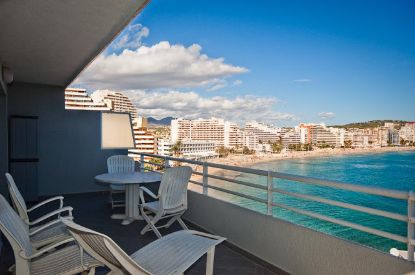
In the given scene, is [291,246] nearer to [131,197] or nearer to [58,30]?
[131,197]

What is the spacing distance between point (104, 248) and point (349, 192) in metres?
56.7

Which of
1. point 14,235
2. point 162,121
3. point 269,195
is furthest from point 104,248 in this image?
point 162,121

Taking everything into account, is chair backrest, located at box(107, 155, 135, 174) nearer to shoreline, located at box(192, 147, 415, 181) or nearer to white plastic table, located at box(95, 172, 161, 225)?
white plastic table, located at box(95, 172, 161, 225)

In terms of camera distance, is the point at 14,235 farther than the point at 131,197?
No

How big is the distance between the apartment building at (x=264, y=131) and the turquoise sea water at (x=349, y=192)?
62.1 feet

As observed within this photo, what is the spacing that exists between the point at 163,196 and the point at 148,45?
252ft

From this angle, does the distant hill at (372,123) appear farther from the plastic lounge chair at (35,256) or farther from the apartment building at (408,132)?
the plastic lounge chair at (35,256)

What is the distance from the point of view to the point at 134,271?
1.91 meters

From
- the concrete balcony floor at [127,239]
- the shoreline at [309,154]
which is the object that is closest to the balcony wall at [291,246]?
the concrete balcony floor at [127,239]

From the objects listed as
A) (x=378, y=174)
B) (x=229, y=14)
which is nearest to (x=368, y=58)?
(x=378, y=174)

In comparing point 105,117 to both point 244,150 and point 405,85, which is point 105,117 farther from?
point 405,85

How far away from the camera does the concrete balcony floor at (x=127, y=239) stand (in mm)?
3500

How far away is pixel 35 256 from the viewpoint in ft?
7.38

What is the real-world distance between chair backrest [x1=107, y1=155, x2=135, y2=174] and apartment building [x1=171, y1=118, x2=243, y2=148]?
79.2m
